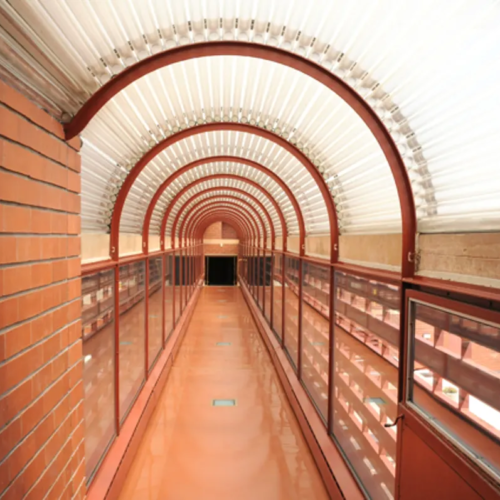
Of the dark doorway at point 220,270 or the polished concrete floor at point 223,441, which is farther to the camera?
the dark doorway at point 220,270

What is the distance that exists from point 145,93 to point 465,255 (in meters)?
2.90

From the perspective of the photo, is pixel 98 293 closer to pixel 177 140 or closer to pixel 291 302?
pixel 177 140

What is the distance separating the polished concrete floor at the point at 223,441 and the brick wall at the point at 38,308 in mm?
1589

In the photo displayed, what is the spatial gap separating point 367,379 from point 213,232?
18.0m

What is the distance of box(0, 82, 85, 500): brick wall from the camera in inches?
66.9

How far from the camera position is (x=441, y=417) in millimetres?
2305

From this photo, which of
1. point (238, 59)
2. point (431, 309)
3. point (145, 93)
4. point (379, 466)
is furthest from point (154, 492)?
point (238, 59)

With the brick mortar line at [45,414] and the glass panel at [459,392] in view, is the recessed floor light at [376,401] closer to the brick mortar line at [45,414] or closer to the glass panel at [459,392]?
the glass panel at [459,392]

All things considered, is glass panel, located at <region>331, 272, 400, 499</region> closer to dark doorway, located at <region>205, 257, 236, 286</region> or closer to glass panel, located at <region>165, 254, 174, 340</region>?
glass panel, located at <region>165, 254, 174, 340</region>

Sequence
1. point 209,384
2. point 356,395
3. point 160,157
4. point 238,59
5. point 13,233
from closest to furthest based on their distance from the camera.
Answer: point 13,233
point 238,59
point 160,157
point 356,395
point 209,384

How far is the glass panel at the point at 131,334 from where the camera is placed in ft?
17.3

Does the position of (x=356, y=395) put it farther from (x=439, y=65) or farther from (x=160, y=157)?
(x=439, y=65)

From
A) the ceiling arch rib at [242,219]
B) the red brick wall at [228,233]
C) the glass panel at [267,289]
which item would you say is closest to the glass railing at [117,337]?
the glass panel at [267,289]


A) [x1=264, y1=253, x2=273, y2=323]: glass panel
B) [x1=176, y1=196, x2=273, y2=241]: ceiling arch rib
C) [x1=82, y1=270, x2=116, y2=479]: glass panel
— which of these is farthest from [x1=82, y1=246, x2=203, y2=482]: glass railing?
[x1=176, y1=196, x2=273, y2=241]: ceiling arch rib
